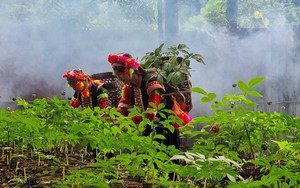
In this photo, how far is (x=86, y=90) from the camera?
19.9ft

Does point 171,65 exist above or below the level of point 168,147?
above

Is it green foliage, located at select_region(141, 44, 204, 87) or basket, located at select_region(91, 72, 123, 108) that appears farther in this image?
basket, located at select_region(91, 72, 123, 108)

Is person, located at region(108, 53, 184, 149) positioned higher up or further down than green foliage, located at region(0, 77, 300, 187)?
higher up

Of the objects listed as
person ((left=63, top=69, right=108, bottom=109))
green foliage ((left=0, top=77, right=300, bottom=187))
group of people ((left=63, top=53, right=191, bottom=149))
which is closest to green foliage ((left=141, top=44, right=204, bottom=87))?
group of people ((left=63, top=53, right=191, bottom=149))

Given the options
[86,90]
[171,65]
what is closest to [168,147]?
[171,65]

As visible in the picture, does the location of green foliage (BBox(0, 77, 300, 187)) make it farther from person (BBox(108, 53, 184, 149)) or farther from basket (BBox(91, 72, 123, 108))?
basket (BBox(91, 72, 123, 108))

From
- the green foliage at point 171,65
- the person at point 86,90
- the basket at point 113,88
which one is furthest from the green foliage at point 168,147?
the basket at point 113,88

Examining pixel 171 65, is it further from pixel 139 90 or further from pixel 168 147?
pixel 168 147

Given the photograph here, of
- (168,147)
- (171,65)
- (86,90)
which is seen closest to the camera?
(168,147)

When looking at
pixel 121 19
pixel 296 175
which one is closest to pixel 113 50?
pixel 121 19

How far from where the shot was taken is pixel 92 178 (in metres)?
2.84

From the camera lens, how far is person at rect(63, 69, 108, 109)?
5.98 m

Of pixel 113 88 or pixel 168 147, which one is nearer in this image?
pixel 168 147

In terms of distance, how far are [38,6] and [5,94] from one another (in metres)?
2.71
